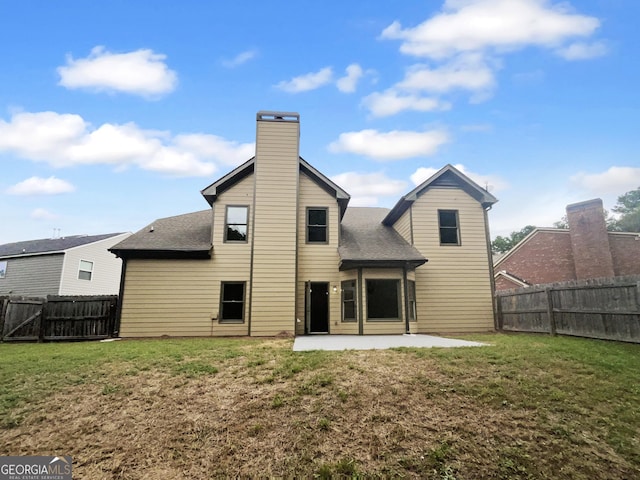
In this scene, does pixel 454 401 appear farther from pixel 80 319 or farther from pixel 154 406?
pixel 80 319

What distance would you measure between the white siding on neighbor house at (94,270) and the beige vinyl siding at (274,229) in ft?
52.6

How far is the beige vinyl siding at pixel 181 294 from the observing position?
39.3ft

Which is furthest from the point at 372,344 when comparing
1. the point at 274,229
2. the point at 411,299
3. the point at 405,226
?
the point at 405,226

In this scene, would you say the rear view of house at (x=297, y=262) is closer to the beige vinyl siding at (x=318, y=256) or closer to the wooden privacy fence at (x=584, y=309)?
the beige vinyl siding at (x=318, y=256)

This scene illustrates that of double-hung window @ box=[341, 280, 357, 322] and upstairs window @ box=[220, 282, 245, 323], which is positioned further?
double-hung window @ box=[341, 280, 357, 322]

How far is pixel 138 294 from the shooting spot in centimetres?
1211

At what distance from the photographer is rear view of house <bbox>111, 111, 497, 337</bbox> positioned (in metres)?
12.2

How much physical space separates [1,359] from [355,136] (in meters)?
26.6

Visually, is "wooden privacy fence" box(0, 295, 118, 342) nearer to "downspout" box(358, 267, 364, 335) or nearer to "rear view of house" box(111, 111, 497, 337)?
"rear view of house" box(111, 111, 497, 337)

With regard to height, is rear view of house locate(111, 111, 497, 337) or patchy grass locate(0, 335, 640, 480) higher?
rear view of house locate(111, 111, 497, 337)

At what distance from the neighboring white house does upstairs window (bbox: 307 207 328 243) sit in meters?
17.7

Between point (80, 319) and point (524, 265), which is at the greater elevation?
point (524, 265)

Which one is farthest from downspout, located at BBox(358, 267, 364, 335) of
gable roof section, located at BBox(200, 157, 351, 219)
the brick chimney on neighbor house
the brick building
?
the brick chimney on neighbor house

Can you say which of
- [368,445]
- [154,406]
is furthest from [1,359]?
[368,445]
